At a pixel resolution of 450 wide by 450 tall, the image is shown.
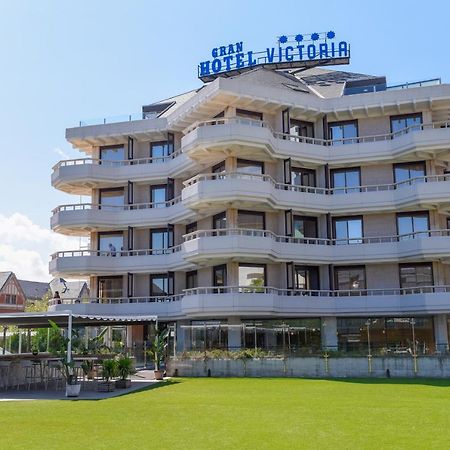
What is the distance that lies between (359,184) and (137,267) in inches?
675

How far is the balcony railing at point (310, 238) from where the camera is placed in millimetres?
39406

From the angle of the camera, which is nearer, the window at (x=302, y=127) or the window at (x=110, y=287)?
the window at (x=302, y=127)

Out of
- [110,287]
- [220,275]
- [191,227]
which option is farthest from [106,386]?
[110,287]

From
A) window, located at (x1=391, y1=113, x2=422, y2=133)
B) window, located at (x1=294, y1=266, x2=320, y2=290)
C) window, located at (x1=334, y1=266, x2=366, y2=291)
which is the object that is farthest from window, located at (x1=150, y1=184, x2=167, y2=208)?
window, located at (x1=391, y1=113, x2=422, y2=133)

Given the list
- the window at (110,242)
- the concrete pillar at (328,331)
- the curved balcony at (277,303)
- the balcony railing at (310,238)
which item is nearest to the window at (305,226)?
the balcony railing at (310,238)

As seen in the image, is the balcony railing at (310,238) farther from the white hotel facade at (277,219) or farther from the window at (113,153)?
the window at (113,153)

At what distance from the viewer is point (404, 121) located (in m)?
44.5

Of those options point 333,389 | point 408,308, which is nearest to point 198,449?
point 333,389

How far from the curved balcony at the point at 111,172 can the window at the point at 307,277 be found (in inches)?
461

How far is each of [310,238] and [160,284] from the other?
11.8 meters

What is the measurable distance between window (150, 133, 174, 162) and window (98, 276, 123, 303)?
9726mm

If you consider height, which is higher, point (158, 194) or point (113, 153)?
point (113, 153)

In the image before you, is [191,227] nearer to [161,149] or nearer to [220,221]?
[220,221]

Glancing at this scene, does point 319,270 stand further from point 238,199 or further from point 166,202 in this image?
point 166,202
